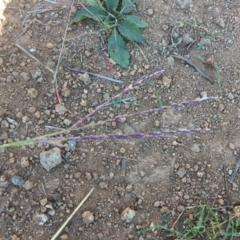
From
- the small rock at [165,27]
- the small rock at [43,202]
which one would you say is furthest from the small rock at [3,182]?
the small rock at [165,27]

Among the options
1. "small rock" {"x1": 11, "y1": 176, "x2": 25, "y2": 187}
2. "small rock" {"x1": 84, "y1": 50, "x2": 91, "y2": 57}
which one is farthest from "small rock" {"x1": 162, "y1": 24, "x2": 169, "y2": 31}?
"small rock" {"x1": 11, "y1": 176, "x2": 25, "y2": 187}

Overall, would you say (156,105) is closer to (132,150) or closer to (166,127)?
(166,127)

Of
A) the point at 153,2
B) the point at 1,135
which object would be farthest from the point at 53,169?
the point at 153,2

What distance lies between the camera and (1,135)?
225cm

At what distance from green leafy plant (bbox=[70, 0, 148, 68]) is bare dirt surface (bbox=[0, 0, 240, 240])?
5 cm

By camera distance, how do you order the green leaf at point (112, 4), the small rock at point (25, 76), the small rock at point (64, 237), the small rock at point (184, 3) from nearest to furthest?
the small rock at point (64, 237)
the small rock at point (25, 76)
the green leaf at point (112, 4)
the small rock at point (184, 3)

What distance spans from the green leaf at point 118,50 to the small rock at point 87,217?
775mm

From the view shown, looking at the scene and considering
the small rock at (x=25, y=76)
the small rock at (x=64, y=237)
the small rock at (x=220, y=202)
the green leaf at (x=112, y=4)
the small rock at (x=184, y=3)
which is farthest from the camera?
the small rock at (x=184, y=3)

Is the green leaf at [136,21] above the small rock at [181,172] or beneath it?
above

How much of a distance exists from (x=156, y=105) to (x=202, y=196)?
509mm

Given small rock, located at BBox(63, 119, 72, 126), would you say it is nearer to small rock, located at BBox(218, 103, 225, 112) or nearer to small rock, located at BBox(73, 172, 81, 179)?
small rock, located at BBox(73, 172, 81, 179)

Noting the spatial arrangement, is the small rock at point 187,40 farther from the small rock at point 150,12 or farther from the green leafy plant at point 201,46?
the small rock at point 150,12

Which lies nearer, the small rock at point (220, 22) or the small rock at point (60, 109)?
the small rock at point (60, 109)

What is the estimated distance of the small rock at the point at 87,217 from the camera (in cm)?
214
